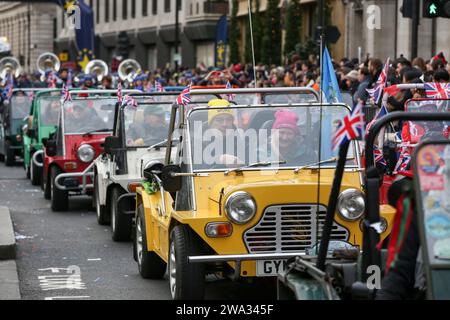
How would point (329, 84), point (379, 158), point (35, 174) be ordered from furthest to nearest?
point (35, 174) → point (329, 84) → point (379, 158)

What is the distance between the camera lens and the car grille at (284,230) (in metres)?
9.37

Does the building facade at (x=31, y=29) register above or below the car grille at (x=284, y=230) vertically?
above

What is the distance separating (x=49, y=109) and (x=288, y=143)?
41.4 feet

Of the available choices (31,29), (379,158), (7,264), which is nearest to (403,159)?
(379,158)

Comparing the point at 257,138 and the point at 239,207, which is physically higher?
the point at 257,138

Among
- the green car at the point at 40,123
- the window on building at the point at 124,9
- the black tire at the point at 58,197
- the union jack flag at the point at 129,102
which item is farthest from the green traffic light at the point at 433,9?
the window on building at the point at 124,9

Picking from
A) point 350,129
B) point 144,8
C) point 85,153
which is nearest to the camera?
point 350,129

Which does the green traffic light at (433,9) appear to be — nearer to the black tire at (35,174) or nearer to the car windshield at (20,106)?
the black tire at (35,174)

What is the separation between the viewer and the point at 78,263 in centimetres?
1253

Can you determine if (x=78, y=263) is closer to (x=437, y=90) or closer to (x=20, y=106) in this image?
(x=437, y=90)

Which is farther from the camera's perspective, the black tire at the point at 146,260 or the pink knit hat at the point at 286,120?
the black tire at the point at 146,260

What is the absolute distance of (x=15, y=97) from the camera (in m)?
28.6

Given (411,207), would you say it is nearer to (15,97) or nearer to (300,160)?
(300,160)
